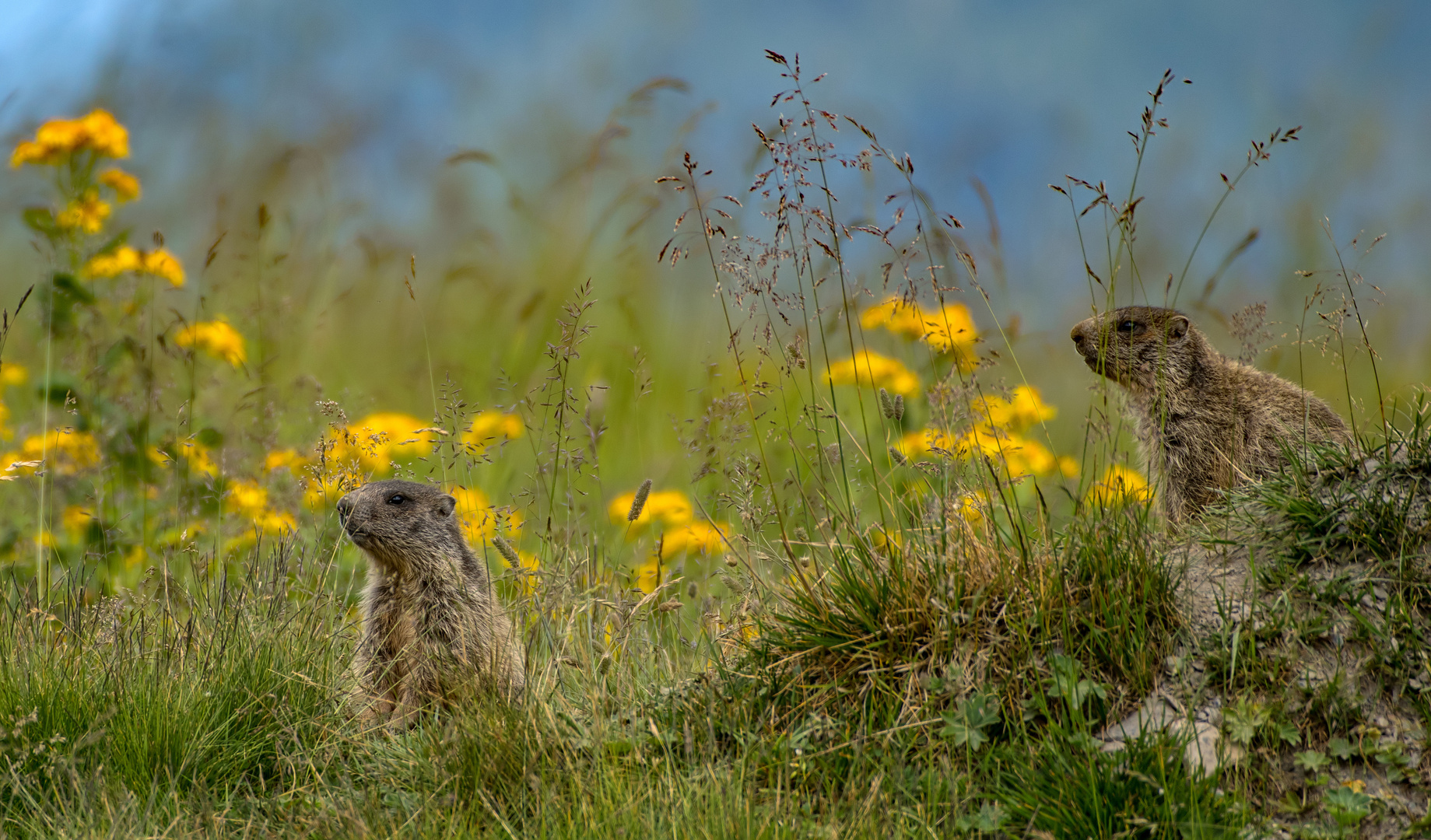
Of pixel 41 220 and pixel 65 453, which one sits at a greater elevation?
pixel 41 220

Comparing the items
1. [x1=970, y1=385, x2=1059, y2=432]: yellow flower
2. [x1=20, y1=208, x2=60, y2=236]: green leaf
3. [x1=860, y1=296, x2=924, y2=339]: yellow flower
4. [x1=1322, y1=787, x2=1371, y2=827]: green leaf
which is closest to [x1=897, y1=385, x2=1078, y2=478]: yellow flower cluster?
[x1=970, y1=385, x2=1059, y2=432]: yellow flower

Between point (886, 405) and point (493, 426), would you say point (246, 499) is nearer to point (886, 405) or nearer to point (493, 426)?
point (493, 426)

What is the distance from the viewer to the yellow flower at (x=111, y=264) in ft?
20.5

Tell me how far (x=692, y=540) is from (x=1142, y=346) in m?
2.45

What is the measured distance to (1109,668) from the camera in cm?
338

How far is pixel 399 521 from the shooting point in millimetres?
4992

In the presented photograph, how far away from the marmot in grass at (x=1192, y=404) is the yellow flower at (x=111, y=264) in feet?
16.5

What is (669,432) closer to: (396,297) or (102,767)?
(396,297)

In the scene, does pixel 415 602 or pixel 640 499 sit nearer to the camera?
pixel 640 499

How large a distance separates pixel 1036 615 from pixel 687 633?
2.47 meters

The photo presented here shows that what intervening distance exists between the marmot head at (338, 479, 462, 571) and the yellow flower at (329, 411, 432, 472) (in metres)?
0.15

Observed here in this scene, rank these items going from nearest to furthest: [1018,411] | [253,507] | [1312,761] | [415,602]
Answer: [1312,761] < [415,602] < [1018,411] < [253,507]

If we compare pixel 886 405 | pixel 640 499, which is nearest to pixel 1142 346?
pixel 886 405

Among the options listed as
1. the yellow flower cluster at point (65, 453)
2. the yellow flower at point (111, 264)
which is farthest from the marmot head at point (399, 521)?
the yellow flower at point (111, 264)
